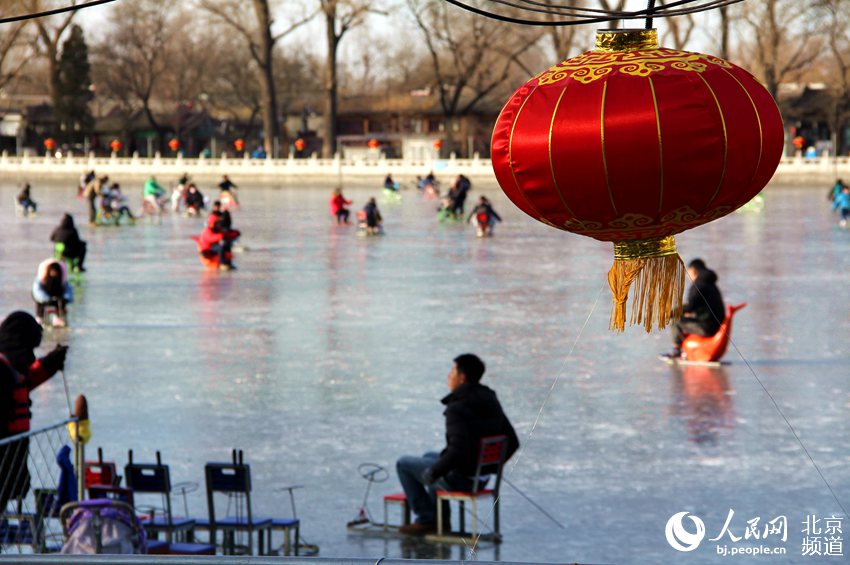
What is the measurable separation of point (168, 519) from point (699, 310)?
659 centimetres

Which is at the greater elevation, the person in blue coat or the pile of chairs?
the person in blue coat

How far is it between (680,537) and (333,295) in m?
10.4

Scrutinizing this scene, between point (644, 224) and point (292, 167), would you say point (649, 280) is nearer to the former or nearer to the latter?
point (644, 224)

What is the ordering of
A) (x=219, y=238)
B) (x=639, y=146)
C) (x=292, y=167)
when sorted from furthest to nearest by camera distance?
1. (x=292, y=167)
2. (x=219, y=238)
3. (x=639, y=146)

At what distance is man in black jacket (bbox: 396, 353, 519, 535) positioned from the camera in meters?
6.98

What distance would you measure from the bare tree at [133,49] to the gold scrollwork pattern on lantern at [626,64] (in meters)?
69.2

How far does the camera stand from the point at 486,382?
1106 centimetres

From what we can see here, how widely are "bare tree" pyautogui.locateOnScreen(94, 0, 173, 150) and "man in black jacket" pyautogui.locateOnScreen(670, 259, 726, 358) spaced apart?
63.0 m

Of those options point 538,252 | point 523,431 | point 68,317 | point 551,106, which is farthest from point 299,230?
point 551,106

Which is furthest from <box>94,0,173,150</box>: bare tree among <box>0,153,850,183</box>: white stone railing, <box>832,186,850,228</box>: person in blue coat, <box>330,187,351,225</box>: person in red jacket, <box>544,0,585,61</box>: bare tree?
<box>832,186,850,228</box>: person in blue coat

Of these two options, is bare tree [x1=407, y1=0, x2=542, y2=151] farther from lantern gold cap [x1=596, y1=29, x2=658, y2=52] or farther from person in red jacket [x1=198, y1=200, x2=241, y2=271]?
lantern gold cap [x1=596, y1=29, x2=658, y2=52]

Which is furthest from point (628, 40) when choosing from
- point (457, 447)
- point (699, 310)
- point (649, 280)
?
point (699, 310)

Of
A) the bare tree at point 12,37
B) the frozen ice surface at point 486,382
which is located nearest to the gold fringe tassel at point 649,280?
the frozen ice surface at point 486,382

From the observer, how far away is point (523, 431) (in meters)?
9.38
